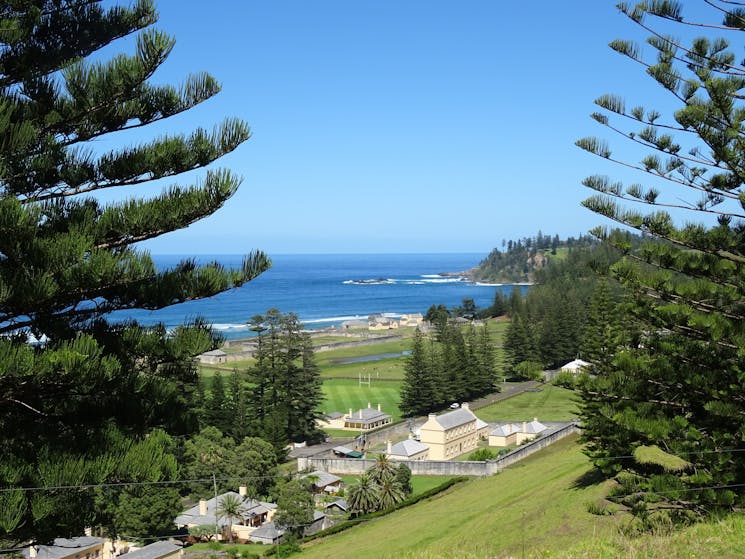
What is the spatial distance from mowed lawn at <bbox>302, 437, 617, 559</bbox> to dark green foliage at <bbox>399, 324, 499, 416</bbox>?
17.2 meters

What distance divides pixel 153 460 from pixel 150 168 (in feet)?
8.44

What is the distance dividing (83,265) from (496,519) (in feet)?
43.9

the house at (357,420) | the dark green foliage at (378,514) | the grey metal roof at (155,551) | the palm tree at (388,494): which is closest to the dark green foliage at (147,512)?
the grey metal roof at (155,551)

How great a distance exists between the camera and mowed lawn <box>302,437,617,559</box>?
13977 mm

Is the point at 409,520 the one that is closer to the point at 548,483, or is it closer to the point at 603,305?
the point at 548,483

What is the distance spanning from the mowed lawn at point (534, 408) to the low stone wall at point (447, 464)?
613 cm

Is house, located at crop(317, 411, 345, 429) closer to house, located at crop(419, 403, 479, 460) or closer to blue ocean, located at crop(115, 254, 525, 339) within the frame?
house, located at crop(419, 403, 479, 460)

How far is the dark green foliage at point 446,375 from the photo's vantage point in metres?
41.2

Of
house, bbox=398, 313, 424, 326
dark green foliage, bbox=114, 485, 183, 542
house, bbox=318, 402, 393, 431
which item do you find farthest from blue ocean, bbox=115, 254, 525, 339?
dark green foliage, bbox=114, 485, 183, 542

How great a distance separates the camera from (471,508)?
18.9 meters

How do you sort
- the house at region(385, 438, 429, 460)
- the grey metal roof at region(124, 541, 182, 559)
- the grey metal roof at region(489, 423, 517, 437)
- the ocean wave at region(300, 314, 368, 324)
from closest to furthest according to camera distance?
the grey metal roof at region(124, 541, 182, 559), the house at region(385, 438, 429, 460), the grey metal roof at region(489, 423, 517, 437), the ocean wave at region(300, 314, 368, 324)

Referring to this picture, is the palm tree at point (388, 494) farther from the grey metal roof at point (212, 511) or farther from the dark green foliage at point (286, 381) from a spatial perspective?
the dark green foliage at point (286, 381)

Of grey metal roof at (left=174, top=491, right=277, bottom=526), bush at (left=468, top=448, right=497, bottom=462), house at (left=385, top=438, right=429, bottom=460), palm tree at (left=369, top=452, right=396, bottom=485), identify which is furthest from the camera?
house at (left=385, top=438, right=429, bottom=460)

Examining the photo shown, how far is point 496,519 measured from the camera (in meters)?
16.2
